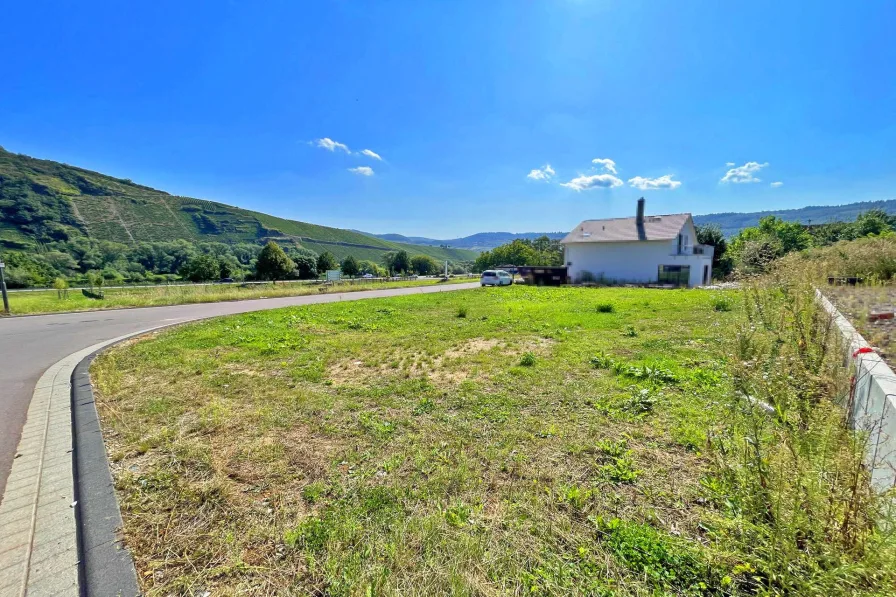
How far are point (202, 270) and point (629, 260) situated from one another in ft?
177

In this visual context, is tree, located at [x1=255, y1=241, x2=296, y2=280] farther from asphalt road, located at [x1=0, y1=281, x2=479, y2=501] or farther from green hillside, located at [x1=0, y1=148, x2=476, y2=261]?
green hillside, located at [x1=0, y1=148, x2=476, y2=261]

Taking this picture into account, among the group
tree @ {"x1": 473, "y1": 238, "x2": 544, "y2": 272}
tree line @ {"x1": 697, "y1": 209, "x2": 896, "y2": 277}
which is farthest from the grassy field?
tree @ {"x1": 473, "y1": 238, "x2": 544, "y2": 272}

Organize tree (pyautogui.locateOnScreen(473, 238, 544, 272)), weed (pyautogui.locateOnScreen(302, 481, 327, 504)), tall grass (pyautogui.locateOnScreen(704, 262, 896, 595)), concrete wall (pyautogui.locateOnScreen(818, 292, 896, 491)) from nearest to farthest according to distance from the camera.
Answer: tall grass (pyautogui.locateOnScreen(704, 262, 896, 595))
concrete wall (pyautogui.locateOnScreen(818, 292, 896, 491))
weed (pyautogui.locateOnScreen(302, 481, 327, 504))
tree (pyautogui.locateOnScreen(473, 238, 544, 272))

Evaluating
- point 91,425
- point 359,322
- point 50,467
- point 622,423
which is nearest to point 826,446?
point 622,423

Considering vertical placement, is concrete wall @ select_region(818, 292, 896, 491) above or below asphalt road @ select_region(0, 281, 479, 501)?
above

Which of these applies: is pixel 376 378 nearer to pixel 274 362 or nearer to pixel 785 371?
pixel 274 362

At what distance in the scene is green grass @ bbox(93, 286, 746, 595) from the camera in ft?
6.39

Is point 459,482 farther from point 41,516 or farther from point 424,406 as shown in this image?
point 41,516

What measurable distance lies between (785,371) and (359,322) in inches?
375

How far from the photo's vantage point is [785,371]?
122 inches

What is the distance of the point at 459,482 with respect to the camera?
2742mm

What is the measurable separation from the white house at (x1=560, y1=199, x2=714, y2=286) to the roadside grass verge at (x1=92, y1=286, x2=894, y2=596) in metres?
27.5

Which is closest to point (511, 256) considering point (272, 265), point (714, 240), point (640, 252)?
point (714, 240)

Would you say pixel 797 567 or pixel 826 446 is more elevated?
pixel 826 446
